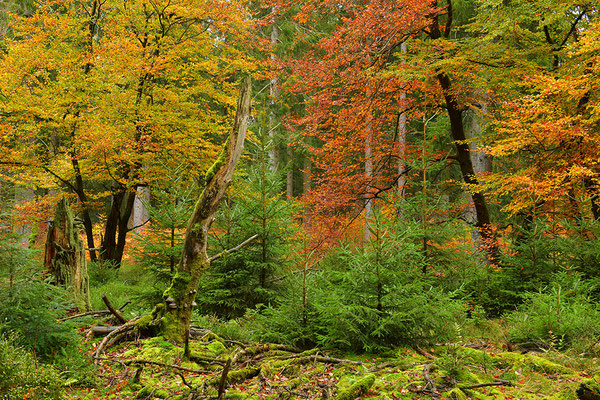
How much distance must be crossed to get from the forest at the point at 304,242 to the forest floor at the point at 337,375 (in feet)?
0.08

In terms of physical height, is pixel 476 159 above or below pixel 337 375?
above

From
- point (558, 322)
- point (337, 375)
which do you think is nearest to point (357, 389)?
point (337, 375)

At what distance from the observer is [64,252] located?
6.33 m

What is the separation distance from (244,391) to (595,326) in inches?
173

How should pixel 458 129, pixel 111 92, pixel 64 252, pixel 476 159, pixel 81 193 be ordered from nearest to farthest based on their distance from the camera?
pixel 64 252, pixel 458 129, pixel 111 92, pixel 81 193, pixel 476 159

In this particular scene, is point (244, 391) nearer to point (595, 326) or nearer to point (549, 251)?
point (595, 326)

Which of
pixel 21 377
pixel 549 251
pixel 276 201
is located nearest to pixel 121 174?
pixel 276 201

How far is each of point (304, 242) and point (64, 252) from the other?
3.96 m

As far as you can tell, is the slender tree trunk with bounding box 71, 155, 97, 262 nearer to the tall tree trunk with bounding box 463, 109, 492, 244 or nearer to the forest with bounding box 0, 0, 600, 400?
the forest with bounding box 0, 0, 600, 400

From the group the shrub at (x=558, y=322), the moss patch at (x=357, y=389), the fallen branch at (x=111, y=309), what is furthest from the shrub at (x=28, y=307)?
the shrub at (x=558, y=322)

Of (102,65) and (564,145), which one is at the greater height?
(102,65)

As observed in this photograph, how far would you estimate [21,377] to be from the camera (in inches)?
116

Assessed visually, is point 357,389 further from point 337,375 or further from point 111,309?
point 111,309

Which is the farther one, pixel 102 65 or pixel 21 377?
pixel 102 65
